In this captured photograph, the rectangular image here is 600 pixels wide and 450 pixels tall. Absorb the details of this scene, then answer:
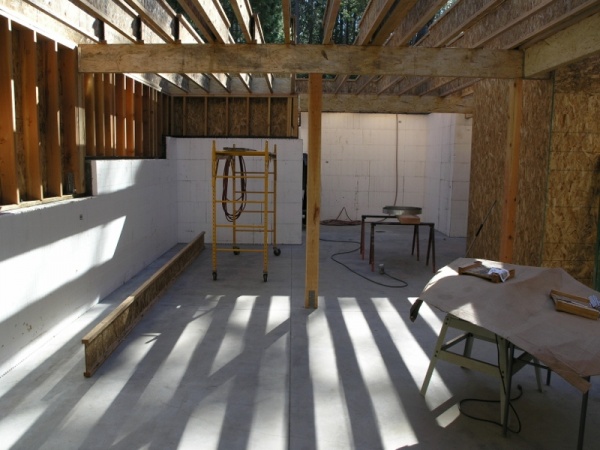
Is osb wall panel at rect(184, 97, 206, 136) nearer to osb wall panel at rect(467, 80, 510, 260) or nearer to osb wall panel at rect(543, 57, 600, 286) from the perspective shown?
osb wall panel at rect(467, 80, 510, 260)

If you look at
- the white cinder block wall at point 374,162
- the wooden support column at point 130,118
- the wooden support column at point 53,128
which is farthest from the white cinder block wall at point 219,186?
the wooden support column at point 53,128

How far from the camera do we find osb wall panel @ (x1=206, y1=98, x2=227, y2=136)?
11164mm

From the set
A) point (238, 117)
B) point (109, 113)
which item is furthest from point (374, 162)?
point (109, 113)

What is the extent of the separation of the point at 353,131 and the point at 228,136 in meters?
4.87

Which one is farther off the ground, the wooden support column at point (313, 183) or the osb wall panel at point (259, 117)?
the osb wall panel at point (259, 117)

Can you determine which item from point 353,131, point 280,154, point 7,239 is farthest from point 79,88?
point 353,131

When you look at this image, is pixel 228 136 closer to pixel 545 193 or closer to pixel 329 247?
pixel 329 247

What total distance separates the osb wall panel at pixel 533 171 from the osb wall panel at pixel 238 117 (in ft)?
19.3

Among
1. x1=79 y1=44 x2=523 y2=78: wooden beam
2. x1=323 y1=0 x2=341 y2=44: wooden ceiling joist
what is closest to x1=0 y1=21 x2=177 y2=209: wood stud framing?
x1=79 y1=44 x2=523 y2=78: wooden beam

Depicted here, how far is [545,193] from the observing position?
6.57 meters

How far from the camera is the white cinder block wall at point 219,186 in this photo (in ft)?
35.9

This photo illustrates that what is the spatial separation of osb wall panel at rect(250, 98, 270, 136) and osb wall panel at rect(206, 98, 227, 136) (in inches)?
23.0

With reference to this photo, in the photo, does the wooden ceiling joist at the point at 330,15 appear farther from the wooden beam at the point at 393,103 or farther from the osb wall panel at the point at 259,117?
the osb wall panel at the point at 259,117

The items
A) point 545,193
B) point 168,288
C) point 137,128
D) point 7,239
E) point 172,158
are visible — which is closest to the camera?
point 7,239
